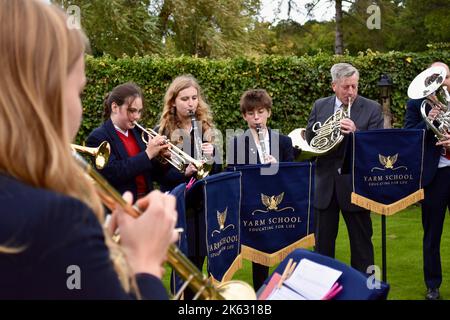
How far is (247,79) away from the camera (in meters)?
10.6

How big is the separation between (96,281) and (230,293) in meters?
0.79

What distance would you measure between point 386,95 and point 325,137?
15.6 feet

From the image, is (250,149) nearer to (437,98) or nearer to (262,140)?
(262,140)

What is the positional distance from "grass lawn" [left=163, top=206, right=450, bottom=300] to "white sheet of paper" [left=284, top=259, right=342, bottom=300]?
12.4 ft

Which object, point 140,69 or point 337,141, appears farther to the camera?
point 140,69

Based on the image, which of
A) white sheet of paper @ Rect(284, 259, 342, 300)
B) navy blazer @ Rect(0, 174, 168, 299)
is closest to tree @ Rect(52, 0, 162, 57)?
white sheet of paper @ Rect(284, 259, 342, 300)

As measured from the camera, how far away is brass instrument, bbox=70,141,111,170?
16.2 feet

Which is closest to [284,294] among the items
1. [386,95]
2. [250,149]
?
[250,149]

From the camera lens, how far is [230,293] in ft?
7.19

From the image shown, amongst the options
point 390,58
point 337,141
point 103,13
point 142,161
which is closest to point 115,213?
point 142,161

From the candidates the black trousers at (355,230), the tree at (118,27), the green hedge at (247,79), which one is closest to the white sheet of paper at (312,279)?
the black trousers at (355,230)

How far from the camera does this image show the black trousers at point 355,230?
609 cm

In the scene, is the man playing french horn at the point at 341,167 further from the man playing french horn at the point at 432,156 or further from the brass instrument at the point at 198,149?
the brass instrument at the point at 198,149
